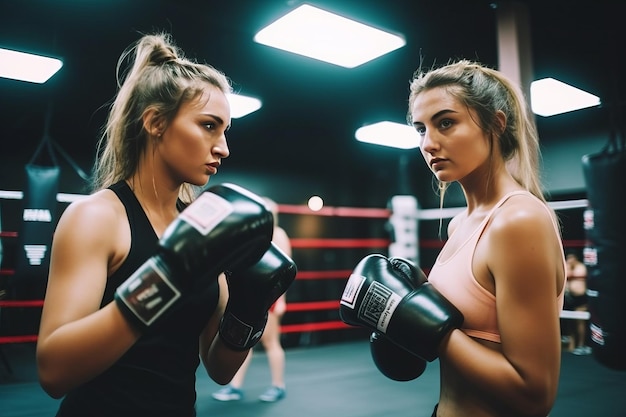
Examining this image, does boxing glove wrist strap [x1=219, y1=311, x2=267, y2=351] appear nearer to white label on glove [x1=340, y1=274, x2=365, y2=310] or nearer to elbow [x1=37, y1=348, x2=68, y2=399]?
white label on glove [x1=340, y1=274, x2=365, y2=310]

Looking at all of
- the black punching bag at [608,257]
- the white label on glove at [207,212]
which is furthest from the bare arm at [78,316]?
the black punching bag at [608,257]

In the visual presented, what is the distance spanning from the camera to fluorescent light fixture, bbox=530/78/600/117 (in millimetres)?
4098

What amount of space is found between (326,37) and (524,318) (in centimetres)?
271

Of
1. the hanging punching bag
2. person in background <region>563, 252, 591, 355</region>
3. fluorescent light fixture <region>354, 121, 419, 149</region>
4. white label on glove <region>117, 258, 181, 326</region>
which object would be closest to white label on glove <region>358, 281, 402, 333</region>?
white label on glove <region>117, 258, 181, 326</region>

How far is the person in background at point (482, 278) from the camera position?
0.83 m

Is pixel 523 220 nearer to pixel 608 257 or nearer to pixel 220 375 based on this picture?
pixel 220 375

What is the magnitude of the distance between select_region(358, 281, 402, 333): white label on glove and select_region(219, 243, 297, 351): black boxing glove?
224mm

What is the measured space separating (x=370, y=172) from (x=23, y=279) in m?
4.75

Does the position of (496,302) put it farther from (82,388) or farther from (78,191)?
(78,191)

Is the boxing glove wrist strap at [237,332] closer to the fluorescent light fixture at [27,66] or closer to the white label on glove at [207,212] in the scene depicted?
the white label on glove at [207,212]

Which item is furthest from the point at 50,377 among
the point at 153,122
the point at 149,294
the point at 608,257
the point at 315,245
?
the point at 315,245

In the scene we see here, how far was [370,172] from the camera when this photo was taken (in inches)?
260

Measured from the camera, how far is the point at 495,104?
104 centimetres

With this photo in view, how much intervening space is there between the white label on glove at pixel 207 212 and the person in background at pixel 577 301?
15.9 ft
